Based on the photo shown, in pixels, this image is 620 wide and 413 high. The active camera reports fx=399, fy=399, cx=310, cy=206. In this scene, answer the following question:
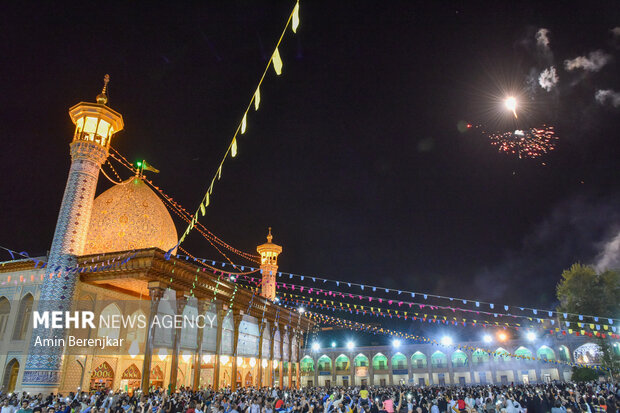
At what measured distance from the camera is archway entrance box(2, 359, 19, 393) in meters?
17.0

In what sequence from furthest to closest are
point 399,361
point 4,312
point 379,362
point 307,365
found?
point 307,365
point 379,362
point 399,361
point 4,312

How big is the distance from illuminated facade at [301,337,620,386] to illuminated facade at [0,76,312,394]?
28050mm

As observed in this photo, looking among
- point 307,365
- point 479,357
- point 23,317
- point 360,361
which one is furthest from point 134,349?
point 479,357

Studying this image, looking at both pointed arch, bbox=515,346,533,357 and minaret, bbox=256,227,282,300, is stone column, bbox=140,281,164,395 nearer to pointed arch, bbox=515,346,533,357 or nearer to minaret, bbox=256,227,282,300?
minaret, bbox=256,227,282,300

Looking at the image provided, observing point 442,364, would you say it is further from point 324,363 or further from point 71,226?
point 71,226

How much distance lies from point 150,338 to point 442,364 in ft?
125

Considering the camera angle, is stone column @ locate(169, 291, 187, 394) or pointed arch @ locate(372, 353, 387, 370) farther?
pointed arch @ locate(372, 353, 387, 370)

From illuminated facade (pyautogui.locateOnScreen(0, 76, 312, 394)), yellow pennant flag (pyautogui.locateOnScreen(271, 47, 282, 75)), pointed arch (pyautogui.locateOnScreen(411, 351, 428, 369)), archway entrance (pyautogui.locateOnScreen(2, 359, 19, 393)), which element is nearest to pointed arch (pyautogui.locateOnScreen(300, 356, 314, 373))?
pointed arch (pyautogui.locateOnScreen(411, 351, 428, 369))

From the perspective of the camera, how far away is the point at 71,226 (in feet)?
56.3

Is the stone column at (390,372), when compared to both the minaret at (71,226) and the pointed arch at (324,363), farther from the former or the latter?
the minaret at (71,226)

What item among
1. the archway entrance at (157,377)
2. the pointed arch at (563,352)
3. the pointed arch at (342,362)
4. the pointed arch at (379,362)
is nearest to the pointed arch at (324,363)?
the pointed arch at (342,362)

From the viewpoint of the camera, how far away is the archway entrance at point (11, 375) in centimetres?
1697

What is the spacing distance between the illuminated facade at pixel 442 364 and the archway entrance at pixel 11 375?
3567 cm

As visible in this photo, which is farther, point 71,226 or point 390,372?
point 390,372
